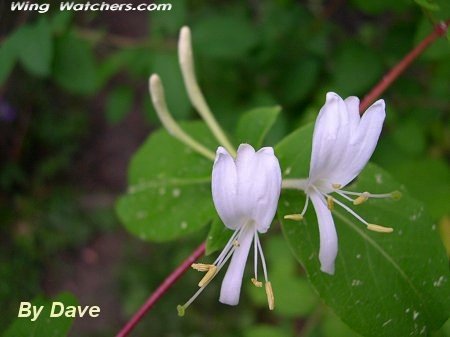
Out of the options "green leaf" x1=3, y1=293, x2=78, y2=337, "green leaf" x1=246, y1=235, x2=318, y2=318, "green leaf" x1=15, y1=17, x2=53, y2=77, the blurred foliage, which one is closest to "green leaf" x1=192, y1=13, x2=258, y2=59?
the blurred foliage

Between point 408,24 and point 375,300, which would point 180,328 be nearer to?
point 408,24

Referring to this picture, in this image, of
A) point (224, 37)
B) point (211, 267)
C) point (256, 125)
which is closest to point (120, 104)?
point (224, 37)

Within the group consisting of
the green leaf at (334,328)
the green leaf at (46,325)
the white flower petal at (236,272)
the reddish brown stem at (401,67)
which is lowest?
the green leaf at (334,328)

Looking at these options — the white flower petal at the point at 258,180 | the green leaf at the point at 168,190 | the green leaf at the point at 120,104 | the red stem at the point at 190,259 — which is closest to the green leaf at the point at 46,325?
the red stem at the point at 190,259

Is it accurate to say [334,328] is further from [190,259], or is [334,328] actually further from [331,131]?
[331,131]

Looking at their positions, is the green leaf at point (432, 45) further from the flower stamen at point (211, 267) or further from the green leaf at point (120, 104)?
the green leaf at point (120, 104)

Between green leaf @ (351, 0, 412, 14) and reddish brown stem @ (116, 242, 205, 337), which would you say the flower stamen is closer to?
reddish brown stem @ (116, 242, 205, 337)
